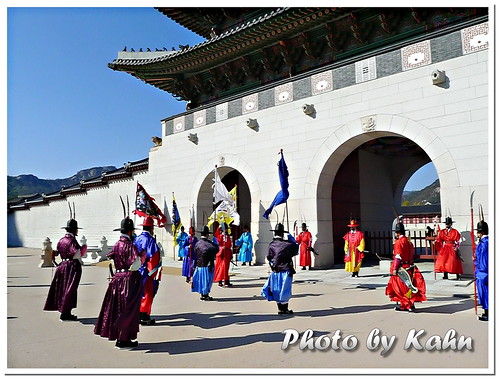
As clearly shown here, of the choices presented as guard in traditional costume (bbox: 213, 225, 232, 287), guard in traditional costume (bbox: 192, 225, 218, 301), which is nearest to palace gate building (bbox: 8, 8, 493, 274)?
guard in traditional costume (bbox: 213, 225, 232, 287)

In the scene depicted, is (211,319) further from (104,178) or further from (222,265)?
(104,178)

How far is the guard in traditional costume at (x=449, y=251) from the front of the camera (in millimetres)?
8344

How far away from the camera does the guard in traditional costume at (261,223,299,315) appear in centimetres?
618

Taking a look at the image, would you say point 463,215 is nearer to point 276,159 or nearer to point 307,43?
point 276,159

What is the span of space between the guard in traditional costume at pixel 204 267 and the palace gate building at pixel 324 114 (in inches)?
125

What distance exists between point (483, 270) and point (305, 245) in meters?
5.59

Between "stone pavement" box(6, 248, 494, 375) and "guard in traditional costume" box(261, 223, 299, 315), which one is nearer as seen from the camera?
"stone pavement" box(6, 248, 494, 375)

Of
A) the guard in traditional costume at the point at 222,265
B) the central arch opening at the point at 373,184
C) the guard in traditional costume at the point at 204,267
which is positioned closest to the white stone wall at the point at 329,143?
the central arch opening at the point at 373,184

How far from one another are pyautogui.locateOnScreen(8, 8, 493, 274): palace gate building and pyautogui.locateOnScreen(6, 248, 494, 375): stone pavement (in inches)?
108

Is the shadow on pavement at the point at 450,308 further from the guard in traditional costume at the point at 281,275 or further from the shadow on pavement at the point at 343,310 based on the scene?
the guard in traditional costume at the point at 281,275

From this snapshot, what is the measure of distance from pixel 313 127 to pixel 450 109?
377 centimetres

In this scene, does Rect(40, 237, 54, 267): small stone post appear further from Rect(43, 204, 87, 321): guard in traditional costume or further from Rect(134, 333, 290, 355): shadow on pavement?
Rect(134, 333, 290, 355): shadow on pavement

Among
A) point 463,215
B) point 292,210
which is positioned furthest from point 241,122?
point 463,215

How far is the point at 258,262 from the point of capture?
496 inches
